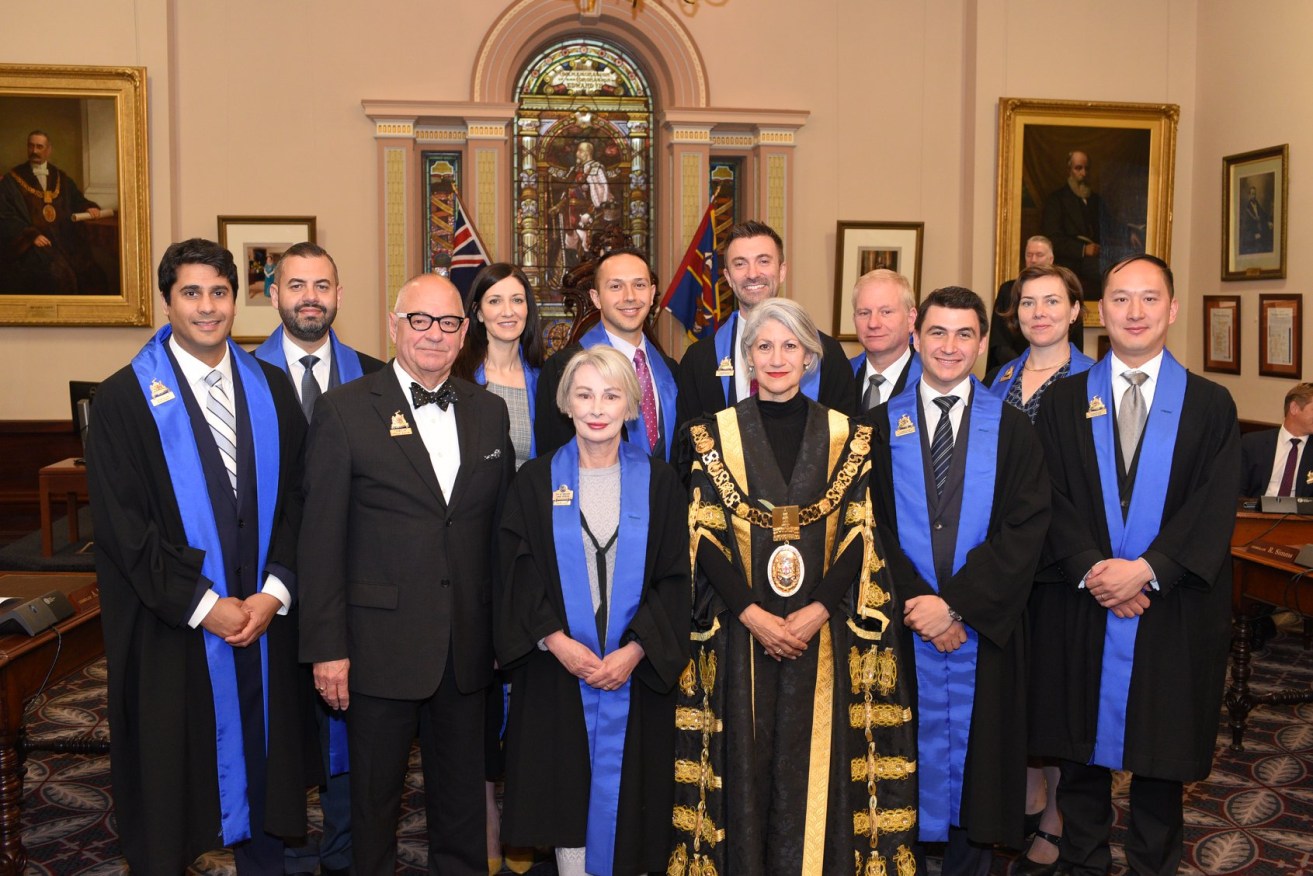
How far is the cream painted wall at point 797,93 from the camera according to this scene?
30.2ft

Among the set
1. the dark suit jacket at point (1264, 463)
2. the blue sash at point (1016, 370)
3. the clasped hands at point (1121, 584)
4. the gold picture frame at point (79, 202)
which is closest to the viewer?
the clasped hands at point (1121, 584)

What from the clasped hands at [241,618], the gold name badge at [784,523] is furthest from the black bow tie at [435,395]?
the gold name badge at [784,523]

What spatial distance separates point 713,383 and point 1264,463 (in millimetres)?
4366

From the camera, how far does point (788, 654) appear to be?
3.42m

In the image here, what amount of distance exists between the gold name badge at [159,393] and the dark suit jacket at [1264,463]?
238 inches

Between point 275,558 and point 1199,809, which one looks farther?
point 1199,809

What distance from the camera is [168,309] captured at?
3635 millimetres

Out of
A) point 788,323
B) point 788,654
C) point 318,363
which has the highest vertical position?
point 788,323

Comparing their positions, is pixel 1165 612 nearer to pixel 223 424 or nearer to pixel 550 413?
pixel 550 413

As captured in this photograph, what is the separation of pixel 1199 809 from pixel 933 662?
1.87m

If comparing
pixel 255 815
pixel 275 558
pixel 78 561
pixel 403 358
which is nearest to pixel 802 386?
pixel 403 358

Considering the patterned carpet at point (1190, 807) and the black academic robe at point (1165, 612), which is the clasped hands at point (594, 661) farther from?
the black academic robe at point (1165, 612)

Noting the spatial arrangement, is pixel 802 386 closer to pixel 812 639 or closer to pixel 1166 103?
pixel 812 639

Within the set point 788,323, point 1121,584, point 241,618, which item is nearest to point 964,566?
point 1121,584
